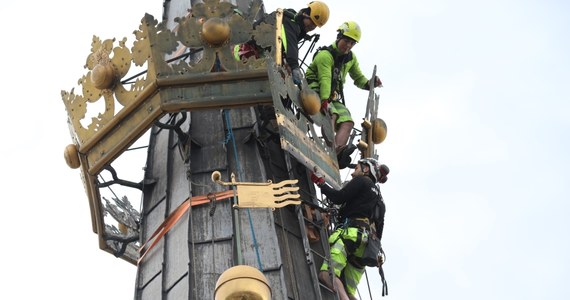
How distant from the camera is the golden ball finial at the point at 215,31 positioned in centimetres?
2364

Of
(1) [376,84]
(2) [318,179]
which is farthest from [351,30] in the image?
(2) [318,179]

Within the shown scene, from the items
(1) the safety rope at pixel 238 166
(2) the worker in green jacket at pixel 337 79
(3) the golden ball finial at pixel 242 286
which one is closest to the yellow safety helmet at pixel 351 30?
(2) the worker in green jacket at pixel 337 79

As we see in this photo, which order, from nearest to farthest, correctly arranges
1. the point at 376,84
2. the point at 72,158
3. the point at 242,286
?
the point at 242,286 < the point at 72,158 < the point at 376,84

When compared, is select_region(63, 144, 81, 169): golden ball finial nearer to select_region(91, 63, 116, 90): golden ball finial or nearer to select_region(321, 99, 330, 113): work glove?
select_region(91, 63, 116, 90): golden ball finial

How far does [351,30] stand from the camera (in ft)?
87.8

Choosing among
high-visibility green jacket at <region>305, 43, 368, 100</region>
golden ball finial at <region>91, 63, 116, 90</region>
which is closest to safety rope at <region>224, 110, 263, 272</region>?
golden ball finial at <region>91, 63, 116, 90</region>

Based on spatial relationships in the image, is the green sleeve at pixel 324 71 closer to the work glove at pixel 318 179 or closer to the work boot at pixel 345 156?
the work boot at pixel 345 156

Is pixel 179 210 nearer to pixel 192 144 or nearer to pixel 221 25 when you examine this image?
pixel 192 144

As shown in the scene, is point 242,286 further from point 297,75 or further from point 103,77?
point 297,75

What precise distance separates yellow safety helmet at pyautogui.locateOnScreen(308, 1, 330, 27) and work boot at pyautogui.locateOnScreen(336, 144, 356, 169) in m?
2.23

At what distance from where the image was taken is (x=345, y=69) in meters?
27.7

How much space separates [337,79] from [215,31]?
13.6ft

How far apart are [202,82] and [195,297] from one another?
141 inches

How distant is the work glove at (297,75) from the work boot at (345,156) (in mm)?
1677
